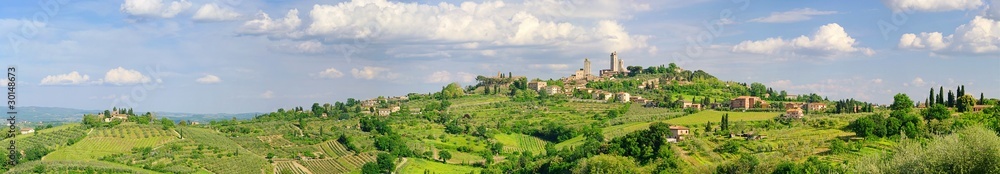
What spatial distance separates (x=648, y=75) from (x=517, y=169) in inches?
3181

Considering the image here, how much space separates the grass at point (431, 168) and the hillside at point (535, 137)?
240 millimetres

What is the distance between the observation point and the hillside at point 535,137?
4769 cm

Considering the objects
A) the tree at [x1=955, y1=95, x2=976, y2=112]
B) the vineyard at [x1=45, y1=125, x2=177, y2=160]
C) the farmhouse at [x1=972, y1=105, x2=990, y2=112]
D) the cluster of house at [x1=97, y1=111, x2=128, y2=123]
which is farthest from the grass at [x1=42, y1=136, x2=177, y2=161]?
the farmhouse at [x1=972, y1=105, x2=990, y2=112]

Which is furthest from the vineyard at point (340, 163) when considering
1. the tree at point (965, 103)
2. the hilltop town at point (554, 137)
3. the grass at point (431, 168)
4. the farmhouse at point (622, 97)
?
the tree at point (965, 103)

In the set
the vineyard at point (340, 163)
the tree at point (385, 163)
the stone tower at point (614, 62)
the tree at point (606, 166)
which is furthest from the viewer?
the stone tower at point (614, 62)

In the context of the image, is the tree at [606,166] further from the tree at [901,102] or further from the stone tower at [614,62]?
the stone tower at [614,62]

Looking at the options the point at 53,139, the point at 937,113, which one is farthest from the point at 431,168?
the point at 937,113

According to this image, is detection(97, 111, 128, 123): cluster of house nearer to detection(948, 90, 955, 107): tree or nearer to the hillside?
the hillside

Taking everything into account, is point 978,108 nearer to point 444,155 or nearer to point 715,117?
point 715,117

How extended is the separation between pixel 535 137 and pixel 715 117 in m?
19.0

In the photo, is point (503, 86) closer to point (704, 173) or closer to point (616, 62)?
point (616, 62)

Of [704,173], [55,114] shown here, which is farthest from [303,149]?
[55,114]

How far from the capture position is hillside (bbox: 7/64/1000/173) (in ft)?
156

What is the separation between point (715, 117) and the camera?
80.2 meters
